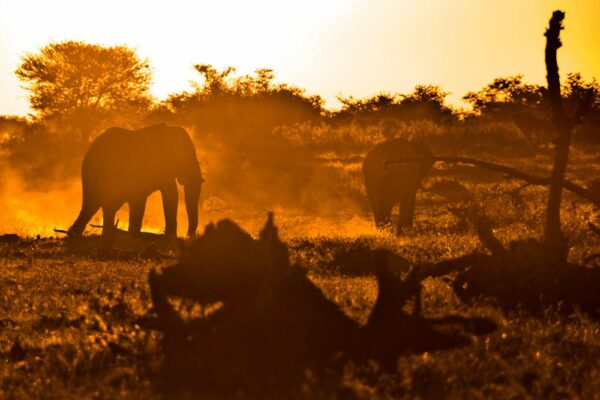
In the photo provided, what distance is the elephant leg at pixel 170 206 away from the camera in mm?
17014

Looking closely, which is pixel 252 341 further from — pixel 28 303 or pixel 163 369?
pixel 28 303

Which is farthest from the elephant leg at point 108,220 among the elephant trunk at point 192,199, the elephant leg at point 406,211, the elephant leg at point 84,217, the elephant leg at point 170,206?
the elephant leg at point 406,211

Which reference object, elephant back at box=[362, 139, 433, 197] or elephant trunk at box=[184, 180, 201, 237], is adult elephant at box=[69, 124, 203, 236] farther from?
elephant back at box=[362, 139, 433, 197]

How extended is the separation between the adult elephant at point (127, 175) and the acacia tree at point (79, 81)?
1332 inches

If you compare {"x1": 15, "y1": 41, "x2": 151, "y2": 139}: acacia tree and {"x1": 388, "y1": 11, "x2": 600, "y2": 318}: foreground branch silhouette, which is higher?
{"x1": 15, "y1": 41, "x2": 151, "y2": 139}: acacia tree

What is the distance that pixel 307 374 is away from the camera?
18.3 ft

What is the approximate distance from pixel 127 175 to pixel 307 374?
11708 millimetres

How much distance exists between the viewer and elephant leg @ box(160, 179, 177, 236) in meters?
17.0

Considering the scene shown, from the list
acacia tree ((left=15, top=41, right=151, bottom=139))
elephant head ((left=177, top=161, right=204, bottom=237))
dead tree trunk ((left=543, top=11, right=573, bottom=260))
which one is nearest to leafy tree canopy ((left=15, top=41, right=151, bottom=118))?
acacia tree ((left=15, top=41, right=151, bottom=139))

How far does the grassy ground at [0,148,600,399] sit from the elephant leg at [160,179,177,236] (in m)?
2.70

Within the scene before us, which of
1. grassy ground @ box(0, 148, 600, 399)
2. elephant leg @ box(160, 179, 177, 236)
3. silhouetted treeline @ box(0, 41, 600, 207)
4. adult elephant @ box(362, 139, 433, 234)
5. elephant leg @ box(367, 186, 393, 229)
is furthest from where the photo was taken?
silhouetted treeline @ box(0, 41, 600, 207)

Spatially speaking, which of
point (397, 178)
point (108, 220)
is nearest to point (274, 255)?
point (108, 220)

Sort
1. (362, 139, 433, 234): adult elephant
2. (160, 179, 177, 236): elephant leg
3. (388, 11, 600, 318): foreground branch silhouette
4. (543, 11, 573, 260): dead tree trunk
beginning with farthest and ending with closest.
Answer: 1. (362, 139, 433, 234): adult elephant
2. (160, 179, 177, 236): elephant leg
3. (543, 11, 573, 260): dead tree trunk
4. (388, 11, 600, 318): foreground branch silhouette

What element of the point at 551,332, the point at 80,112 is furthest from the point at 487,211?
the point at 80,112
